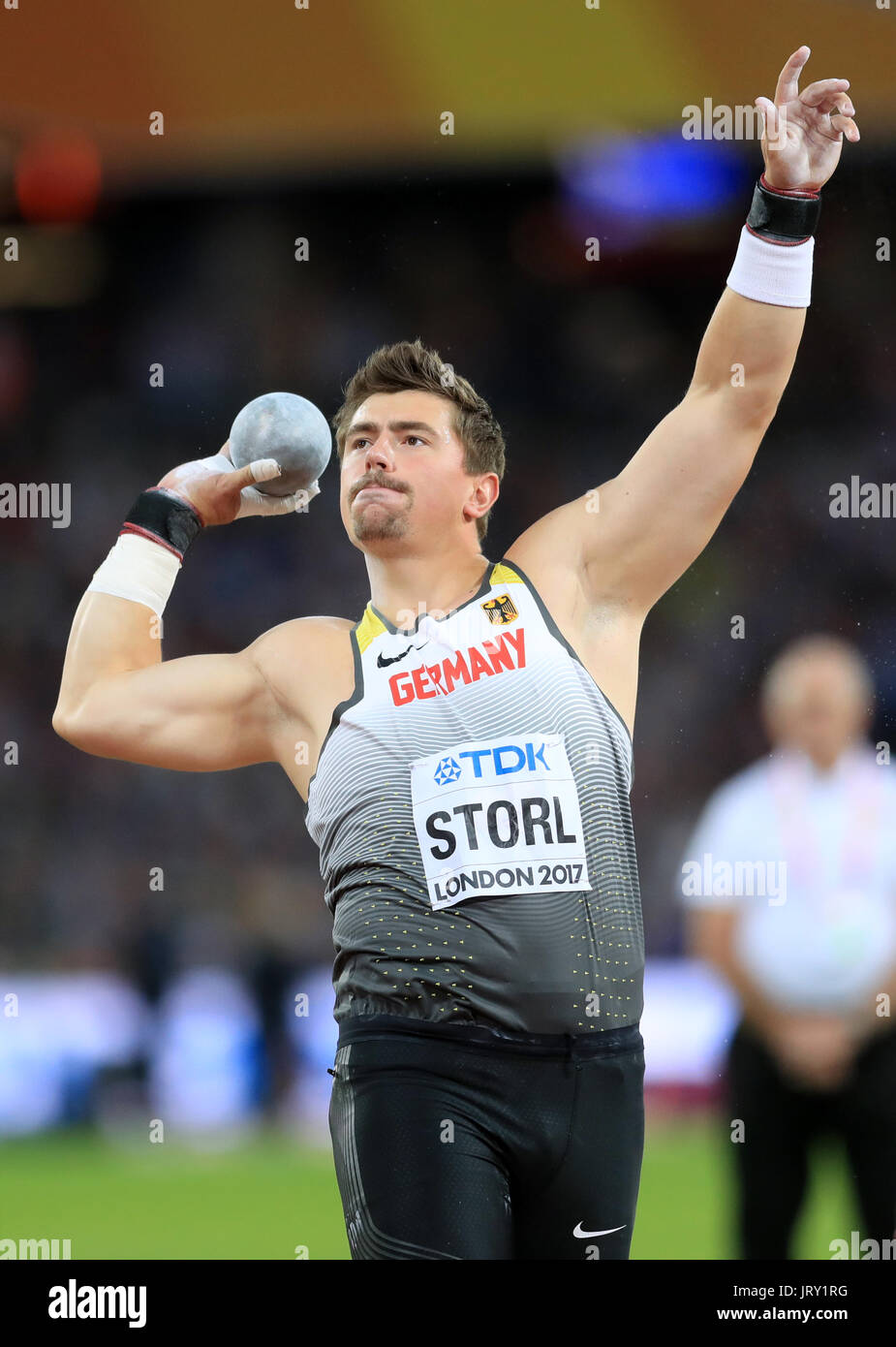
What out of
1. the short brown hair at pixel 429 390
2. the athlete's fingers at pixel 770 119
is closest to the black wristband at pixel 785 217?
the athlete's fingers at pixel 770 119

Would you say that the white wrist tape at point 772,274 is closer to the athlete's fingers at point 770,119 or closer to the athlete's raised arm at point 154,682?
the athlete's fingers at point 770,119

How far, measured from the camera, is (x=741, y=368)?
3.73 meters

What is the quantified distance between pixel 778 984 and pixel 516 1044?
73.9 inches

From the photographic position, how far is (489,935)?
3.40 metres

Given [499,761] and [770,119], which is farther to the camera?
[770,119]

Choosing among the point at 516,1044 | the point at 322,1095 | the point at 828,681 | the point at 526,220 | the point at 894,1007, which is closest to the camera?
the point at 516,1044

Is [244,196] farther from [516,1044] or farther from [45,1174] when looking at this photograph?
[516,1044]

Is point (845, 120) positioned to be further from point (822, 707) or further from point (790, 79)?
point (822, 707)

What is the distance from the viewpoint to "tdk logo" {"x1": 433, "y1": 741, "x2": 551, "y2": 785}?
3.52 metres

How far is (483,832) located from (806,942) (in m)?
1.95

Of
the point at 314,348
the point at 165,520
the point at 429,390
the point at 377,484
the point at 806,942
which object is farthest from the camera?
the point at 314,348

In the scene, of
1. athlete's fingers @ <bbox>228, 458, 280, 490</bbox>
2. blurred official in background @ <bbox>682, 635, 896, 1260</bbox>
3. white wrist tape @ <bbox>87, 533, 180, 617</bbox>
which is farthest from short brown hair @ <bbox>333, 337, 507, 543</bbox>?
A: blurred official in background @ <bbox>682, 635, 896, 1260</bbox>

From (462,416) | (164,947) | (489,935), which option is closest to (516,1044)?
(489,935)

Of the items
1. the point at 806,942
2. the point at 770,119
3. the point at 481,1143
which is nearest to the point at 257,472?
the point at 770,119
